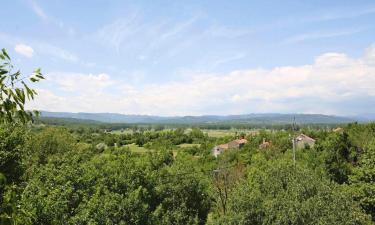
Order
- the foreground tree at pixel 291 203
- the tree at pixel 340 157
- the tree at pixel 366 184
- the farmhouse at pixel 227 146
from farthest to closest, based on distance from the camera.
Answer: the farmhouse at pixel 227 146 → the tree at pixel 340 157 → the tree at pixel 366 184 → the foreground tree at pixel 291 203

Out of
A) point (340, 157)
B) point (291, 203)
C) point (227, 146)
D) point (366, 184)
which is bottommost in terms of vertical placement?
point (227, 146)

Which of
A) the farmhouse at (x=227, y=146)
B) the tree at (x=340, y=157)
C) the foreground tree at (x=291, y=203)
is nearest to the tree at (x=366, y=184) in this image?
the foreground tree at (x=291, y=203)

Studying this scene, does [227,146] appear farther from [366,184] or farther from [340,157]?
[366,184]

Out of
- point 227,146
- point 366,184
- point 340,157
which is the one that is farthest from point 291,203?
point 227,146

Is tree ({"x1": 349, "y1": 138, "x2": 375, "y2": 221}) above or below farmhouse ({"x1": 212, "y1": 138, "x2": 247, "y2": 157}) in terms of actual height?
above

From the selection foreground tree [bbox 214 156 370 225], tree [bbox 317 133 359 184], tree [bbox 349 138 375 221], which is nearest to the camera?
foreground tree [bbox 214 156 370 225]

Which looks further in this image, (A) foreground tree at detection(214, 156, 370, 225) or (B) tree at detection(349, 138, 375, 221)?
(B) tree at detection(349, 138, 375, 221)

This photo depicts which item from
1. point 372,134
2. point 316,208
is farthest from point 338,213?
point 372,134

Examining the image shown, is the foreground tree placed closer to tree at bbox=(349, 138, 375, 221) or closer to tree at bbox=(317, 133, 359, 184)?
tree at bbox=(349, 138, 375, 221)

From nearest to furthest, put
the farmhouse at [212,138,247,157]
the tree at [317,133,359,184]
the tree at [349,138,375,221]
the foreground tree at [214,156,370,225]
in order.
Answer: the foreground tree at [214,156,370,225] < the tree at [349,138,375,221] < the tree at [317,133,359,184] < the farmhouse at [212,138,247,157]

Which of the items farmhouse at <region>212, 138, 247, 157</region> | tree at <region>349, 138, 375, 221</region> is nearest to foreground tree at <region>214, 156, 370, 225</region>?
tree at <region>349, 138, 375, 221</region>

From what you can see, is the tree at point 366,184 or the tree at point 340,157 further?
the tree at point 340,157

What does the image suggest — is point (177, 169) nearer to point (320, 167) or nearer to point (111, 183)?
point (111, 183)

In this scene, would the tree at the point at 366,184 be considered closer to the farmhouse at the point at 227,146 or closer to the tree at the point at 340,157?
the tree at the point at 340,157
